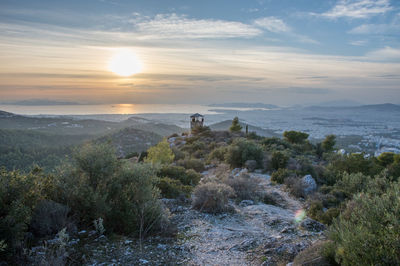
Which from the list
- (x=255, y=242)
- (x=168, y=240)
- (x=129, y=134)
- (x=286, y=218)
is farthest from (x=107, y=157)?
(x=129, y=134)

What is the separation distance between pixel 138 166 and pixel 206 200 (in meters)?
2.20

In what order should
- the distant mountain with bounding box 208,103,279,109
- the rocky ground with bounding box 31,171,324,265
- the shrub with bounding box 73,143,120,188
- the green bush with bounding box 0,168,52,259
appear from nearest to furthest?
the green bush with bounding box 0,168,52,259 → the rocky ground with bounding box 31,171,324,265 → the shrub with bounding box 73,143,120,188 → the distant mountain with bounding box 208,103,279,109

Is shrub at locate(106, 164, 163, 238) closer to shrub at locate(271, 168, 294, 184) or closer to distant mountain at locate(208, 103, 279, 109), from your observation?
shrub at locate(271, 168, 294, 184)

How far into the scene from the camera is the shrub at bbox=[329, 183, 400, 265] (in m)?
2.80

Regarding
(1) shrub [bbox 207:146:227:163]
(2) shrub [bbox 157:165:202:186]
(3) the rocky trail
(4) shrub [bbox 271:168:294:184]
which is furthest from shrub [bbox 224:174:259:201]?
(1) shrub [bbox 207:146:227:163]

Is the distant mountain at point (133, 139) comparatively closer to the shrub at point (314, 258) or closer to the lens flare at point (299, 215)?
the lens flare at point (299, 215)

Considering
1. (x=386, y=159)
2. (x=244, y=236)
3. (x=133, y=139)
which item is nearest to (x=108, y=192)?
(x=244, y=236)

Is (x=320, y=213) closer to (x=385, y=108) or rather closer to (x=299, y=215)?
(x=299, y=215)

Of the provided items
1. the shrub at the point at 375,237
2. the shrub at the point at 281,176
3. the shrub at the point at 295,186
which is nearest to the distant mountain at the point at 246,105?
the shrub at the point at 281,176

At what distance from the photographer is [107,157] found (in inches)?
226

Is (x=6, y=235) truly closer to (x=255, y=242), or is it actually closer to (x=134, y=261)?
(x=134, y=261)

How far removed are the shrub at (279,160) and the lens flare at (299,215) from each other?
5.48 meters

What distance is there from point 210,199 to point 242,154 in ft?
26.1

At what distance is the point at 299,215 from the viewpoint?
7539 millimetres
